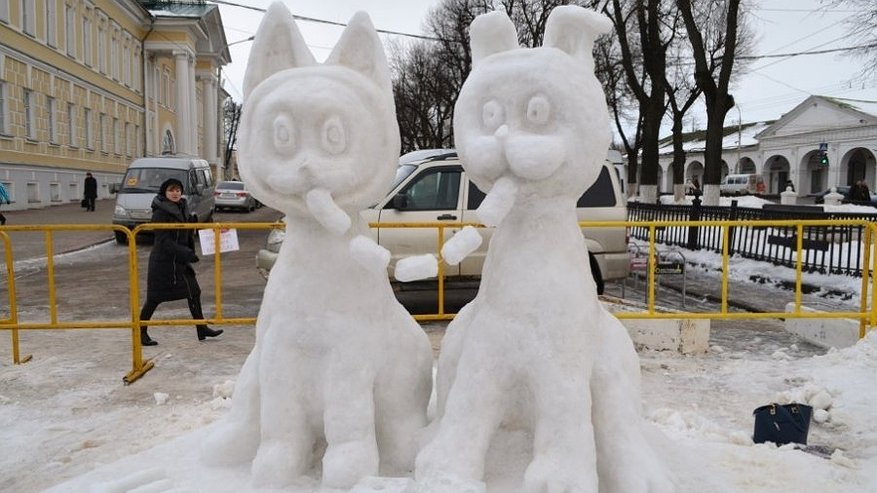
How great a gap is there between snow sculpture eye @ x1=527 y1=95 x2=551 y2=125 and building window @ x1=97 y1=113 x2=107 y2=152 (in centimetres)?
3155

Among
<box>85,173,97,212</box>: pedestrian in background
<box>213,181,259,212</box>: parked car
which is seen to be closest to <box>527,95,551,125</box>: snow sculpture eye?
<box>85,173,97,212</box>: pedestrian in background

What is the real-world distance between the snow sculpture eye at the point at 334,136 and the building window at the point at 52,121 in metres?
26.3

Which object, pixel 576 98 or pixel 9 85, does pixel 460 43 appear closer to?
pixel 9 85

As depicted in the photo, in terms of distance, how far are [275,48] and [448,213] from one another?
16.7 feet

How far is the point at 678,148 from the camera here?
27.2 m

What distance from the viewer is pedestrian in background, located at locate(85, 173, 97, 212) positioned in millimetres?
22875

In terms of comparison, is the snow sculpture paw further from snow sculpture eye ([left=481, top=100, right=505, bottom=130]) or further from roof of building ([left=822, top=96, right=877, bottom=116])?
roof of building ([left=822, top=96, right=877, bottom=116])

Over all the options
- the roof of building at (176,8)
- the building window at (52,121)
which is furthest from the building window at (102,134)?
the roof of building at (176,8)

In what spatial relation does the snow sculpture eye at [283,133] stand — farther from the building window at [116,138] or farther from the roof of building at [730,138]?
the roof of building at [730,138]

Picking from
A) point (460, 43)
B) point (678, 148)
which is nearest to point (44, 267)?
point (460, 43)

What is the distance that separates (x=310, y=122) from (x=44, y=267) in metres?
11.8

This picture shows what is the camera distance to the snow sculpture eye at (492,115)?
256cm

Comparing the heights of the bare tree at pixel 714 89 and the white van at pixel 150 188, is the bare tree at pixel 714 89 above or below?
above

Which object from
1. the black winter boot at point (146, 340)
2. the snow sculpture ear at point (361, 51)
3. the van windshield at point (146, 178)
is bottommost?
the black winter boot at point (146, 340)
